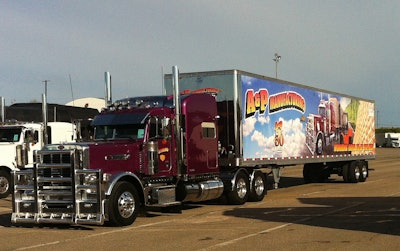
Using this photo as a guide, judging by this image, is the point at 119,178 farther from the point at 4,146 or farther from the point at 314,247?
the point at 4,146

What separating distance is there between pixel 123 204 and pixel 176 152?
250cm

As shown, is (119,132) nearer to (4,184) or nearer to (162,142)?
(162,142)

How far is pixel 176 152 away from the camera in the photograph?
45.4 feet

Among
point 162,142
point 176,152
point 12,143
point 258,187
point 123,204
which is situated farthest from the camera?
point 12,143

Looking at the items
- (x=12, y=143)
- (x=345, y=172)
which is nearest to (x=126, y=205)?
(x=12, y=143)

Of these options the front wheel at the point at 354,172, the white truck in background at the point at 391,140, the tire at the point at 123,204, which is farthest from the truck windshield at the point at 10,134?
the white truck in background at the point at 391,140

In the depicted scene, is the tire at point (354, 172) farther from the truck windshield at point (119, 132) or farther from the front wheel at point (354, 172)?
the truck windshield at point (119, 132)

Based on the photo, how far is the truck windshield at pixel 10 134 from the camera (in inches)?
781

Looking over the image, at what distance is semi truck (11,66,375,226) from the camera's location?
11.6 m

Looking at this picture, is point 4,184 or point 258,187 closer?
point 258,187

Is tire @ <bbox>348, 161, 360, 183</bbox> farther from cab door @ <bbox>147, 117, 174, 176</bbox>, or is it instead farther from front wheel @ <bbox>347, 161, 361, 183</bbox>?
cab door @ <bbox>147, 117, 174, 176</bbox>

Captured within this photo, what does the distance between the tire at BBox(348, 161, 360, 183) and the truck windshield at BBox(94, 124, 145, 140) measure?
14.2 metres

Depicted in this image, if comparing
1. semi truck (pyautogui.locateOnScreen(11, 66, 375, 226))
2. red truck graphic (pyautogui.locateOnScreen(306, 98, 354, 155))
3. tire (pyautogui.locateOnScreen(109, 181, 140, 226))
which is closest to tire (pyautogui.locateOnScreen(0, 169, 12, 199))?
semi truck (pyautogui.locateOnScreen(11, 66, 375, 226))

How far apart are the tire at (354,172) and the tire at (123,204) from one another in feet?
47.8
